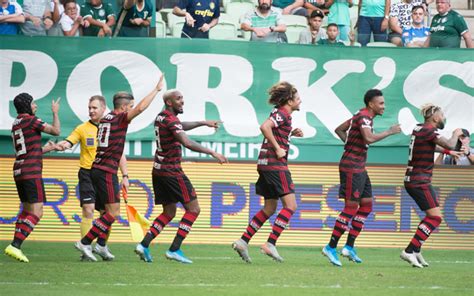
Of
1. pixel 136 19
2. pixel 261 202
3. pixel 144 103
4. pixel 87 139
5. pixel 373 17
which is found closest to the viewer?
pixel 144 103

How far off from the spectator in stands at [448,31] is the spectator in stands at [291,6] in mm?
2492

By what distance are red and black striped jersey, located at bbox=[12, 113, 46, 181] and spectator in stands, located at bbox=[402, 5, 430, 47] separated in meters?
8.22

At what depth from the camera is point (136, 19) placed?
714 inches

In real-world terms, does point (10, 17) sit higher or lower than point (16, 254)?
higher

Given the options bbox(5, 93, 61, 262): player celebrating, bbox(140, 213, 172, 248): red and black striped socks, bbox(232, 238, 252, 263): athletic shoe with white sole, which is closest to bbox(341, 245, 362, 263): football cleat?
bbox(232, 238, 252, 263): athletic shoe with white sole

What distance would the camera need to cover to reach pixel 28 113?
13.3m

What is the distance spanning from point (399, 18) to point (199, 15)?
12.3 ft

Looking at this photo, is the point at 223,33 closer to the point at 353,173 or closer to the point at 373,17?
the point at 373,17

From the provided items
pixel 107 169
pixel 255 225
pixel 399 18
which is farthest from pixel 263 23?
pixel 107 169

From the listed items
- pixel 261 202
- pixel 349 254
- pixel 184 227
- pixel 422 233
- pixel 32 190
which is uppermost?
pixel 32 190

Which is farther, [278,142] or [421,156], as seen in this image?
[421,156]

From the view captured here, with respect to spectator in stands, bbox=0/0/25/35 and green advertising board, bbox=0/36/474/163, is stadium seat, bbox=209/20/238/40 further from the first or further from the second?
spectator in stands, bbox=0/0/25/35

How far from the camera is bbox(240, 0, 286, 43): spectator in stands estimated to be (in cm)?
1859

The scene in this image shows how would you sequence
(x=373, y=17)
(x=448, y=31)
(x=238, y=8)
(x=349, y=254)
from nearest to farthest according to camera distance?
(x=349, y=254), (x=448, y=31), (x=373, y=17), (x=238, y=8)
